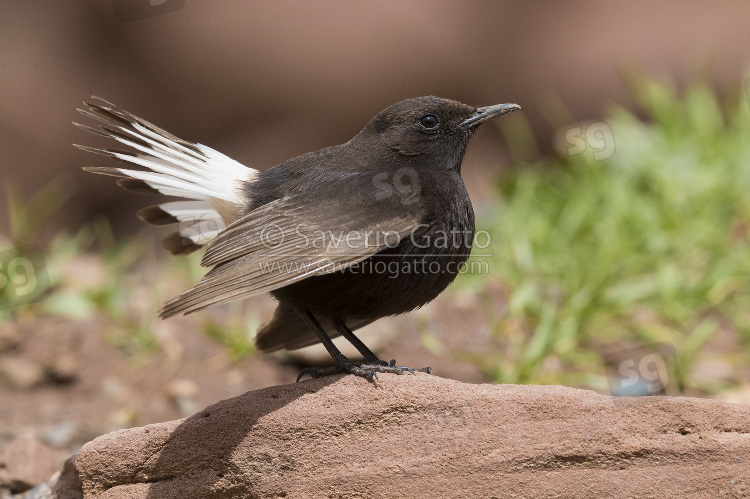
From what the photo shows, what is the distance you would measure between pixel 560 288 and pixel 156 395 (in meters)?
3.30

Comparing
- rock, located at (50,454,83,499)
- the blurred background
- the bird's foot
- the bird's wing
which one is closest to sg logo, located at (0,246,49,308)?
the blurred background

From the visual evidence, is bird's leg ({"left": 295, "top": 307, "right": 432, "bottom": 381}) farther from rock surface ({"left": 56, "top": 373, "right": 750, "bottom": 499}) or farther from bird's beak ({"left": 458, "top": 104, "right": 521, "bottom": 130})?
bird's beak ({"left": 458, "top": 104, "right": 521, "bottom": 130})

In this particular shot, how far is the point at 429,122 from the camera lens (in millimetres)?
4715

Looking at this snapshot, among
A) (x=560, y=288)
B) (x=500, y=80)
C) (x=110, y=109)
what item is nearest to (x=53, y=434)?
(x=110, y=109)

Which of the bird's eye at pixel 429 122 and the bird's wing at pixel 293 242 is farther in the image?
the bird's eye at pixel 429 122

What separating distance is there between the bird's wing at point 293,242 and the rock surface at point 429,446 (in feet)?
1.78

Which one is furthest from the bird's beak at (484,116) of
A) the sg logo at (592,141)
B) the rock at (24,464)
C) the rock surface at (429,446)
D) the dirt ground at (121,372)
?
the sg logo at (592,141)

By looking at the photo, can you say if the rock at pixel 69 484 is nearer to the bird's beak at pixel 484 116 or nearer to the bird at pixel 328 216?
the bird at pixel 328 216

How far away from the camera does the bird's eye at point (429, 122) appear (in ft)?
15.4

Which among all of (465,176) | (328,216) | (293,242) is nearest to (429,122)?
(328,216)

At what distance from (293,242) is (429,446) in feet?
4.05

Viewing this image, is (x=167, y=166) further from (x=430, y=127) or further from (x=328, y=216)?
(x=430, y=127)

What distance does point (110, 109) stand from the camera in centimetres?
443

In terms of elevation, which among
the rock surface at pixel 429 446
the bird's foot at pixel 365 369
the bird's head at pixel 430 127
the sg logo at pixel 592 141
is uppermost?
the sg logo at pixel 592 141
